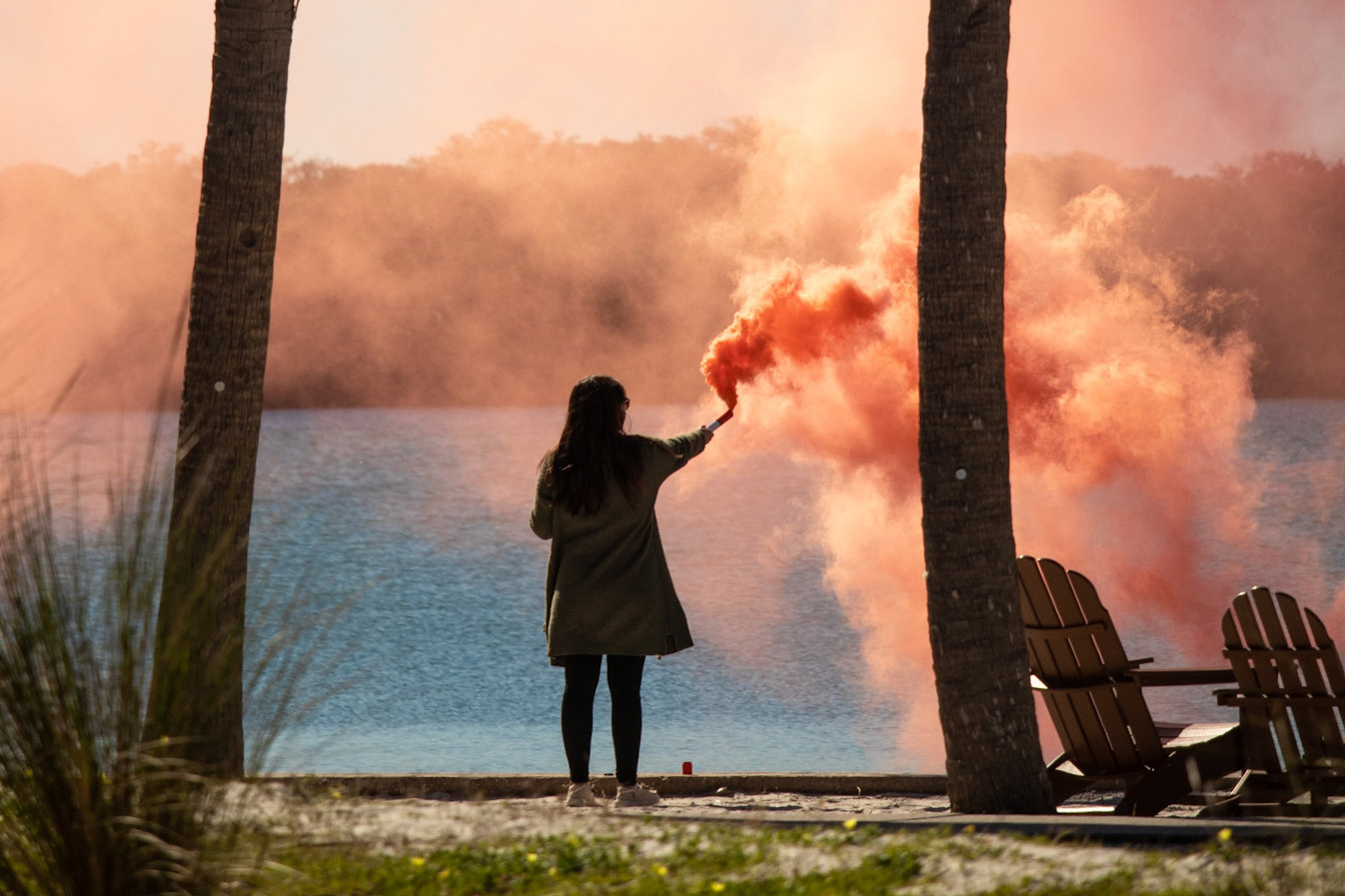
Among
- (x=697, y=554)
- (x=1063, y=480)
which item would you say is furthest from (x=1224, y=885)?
(x=697, y=554)

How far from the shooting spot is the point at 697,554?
150 feet

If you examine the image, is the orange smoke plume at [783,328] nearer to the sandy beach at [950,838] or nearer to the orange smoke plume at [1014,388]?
the orange smoke plume at [1014,388]

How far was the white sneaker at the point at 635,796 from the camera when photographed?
578cm

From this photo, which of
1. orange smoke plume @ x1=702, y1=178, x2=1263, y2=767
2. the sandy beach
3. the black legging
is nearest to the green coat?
the black legging

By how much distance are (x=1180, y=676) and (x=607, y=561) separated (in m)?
2.72

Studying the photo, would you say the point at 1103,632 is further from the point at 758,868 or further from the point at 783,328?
the point at 783,328

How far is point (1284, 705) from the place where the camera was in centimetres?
606

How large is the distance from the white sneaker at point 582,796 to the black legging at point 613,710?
74 mm

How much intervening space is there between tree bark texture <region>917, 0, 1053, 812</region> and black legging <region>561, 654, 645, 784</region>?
1.28 metres

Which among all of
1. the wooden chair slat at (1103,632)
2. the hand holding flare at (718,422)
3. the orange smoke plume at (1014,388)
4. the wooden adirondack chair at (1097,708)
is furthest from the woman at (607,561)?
the orange smoke plume at (1014,388)

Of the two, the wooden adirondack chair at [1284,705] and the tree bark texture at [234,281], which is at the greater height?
the tree bark texture at [234,281]

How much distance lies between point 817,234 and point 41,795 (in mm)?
26900

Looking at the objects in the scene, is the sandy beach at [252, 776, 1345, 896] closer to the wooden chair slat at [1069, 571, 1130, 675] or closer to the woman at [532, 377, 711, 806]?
the woman at [532, 377, 711, 806]

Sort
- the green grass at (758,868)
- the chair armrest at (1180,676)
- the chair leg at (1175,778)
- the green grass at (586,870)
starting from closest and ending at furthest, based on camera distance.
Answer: the green grass at (758,868) → the green grass at (586,870) → the chair leg at (1175,778) → the chair armrest at (1180,676)
